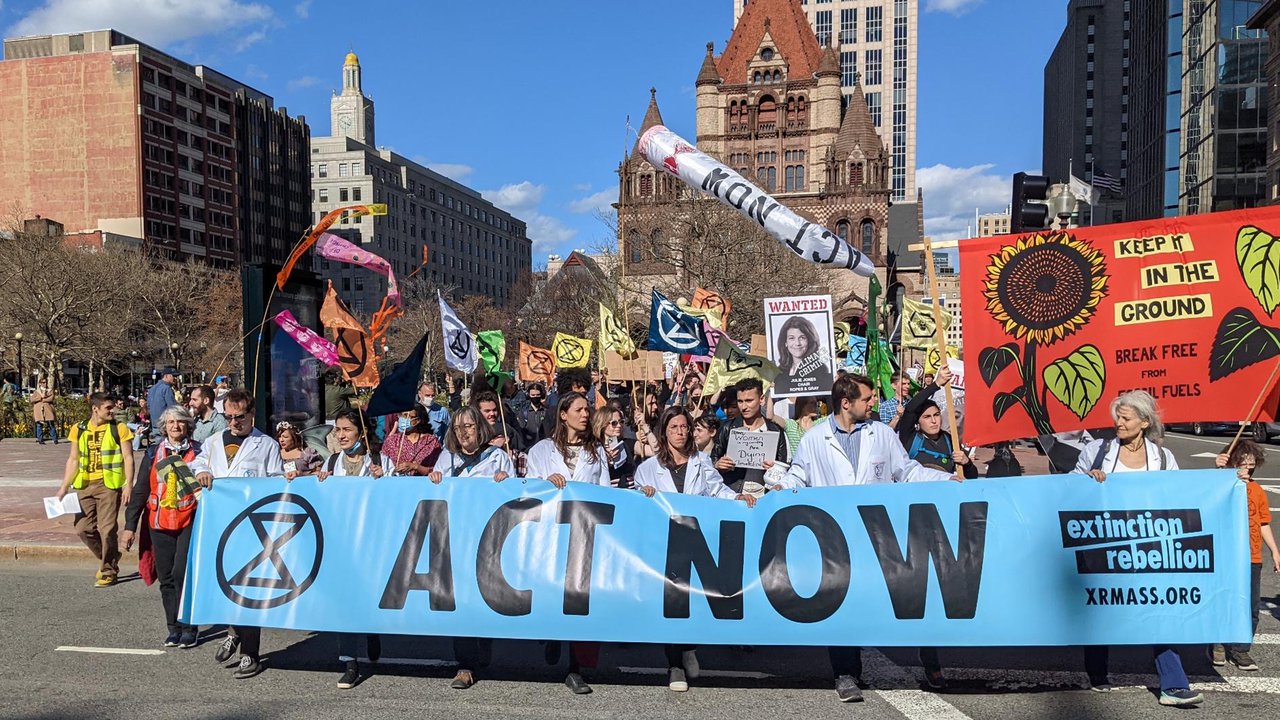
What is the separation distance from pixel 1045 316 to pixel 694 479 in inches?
93.2

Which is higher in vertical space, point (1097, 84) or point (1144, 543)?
point (1097, 84)

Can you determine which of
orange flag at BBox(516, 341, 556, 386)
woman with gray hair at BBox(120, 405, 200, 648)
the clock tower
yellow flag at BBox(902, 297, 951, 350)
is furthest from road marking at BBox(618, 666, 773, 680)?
the clock tower

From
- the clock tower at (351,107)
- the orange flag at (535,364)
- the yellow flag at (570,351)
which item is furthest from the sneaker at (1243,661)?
the clock tower at (351,107)

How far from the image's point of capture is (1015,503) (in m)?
5.35

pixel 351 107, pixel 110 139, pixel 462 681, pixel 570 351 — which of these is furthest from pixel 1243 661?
pixel 351 107

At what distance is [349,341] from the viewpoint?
1101cm

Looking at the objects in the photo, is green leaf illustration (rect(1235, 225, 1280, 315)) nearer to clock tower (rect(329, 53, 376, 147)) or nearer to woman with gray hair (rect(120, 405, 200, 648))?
woman with gray hair (rect(120, 405, 200, 648))

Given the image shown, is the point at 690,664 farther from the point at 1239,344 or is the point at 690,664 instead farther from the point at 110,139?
the point at 110,139

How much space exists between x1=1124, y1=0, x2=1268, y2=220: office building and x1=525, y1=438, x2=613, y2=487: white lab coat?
184 ft

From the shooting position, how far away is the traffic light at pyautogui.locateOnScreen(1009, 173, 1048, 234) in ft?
36.6

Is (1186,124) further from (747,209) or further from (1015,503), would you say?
(1015,503)

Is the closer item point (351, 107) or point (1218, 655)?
point (1218, 655)

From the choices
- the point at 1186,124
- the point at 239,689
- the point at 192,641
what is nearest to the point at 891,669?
the point at 239,689

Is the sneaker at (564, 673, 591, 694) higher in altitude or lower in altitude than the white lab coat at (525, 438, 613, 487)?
lower
